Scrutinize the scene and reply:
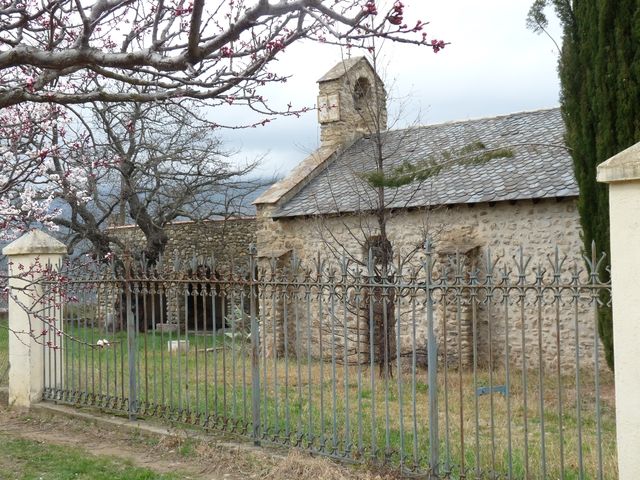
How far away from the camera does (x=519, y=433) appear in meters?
8.18

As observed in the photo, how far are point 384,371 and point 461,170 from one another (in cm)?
803

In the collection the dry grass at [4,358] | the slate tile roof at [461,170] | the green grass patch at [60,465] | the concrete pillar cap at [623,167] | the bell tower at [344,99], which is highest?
the bell tower at [344,99]

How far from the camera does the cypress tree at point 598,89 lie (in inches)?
355

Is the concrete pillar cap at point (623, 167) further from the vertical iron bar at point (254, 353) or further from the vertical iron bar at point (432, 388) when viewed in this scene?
the vertical iron bar at point (254, 353)

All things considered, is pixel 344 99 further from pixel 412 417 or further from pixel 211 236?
pixel 412 417

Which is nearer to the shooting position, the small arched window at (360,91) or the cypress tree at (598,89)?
the cypress tree at (598,89)

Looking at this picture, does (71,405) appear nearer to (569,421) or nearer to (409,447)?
(409,447)

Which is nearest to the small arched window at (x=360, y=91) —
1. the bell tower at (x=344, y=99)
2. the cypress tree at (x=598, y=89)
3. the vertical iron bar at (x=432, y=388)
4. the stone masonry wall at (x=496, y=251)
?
the bell tower at (x=344, y=99)

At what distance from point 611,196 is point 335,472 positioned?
314cm

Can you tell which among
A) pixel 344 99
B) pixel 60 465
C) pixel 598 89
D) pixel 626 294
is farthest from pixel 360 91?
pixel 626 294

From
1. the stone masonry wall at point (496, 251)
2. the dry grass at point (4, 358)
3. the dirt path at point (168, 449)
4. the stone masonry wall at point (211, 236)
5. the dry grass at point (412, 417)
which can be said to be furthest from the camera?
the stone masonry wall at point (211, 236)

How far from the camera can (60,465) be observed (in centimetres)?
685

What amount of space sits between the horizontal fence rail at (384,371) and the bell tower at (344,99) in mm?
6424

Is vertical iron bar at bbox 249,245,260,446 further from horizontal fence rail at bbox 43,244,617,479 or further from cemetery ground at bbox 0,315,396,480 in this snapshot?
cemetery ground at bbox 0,315,396,480
